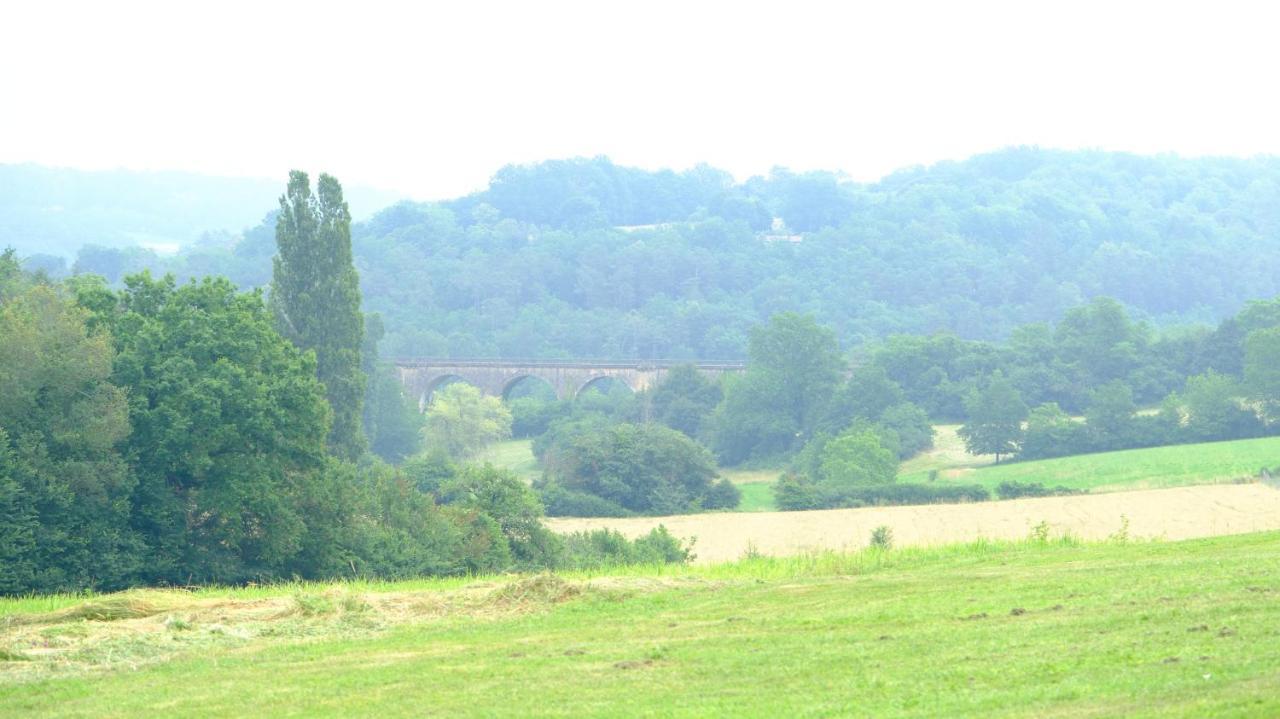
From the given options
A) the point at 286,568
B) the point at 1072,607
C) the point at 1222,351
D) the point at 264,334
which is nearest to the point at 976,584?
the point at 1072,607

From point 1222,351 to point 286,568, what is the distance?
232ft

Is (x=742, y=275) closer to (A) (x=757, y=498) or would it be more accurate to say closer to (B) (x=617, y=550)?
(A) (x=757, y=498)

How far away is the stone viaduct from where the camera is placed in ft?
338

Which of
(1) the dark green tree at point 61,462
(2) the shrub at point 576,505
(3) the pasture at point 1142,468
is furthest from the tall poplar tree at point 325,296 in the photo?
(3) the pasture at point 1142,468

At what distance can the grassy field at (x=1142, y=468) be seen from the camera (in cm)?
5984

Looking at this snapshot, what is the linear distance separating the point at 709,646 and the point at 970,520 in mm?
38006

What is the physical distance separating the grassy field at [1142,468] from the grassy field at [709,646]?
44006mm

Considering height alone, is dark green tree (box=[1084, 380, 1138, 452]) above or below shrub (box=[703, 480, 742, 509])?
above

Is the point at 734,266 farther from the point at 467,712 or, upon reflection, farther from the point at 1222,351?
the point at 467,712

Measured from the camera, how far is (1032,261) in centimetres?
17025

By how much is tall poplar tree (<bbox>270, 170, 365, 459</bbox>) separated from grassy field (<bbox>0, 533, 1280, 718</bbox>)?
2583 cm

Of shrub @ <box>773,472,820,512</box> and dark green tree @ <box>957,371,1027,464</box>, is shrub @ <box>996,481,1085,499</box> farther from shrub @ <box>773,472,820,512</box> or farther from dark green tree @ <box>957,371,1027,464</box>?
dark green tree @ <box>957,371,1027,464</box>

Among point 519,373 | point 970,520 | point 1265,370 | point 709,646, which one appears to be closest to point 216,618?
point 709,646

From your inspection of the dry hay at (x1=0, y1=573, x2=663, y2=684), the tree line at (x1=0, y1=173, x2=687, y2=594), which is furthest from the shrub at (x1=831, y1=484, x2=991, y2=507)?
the dry hay at (x1=0, y1=573, x2=663, y2=684)
